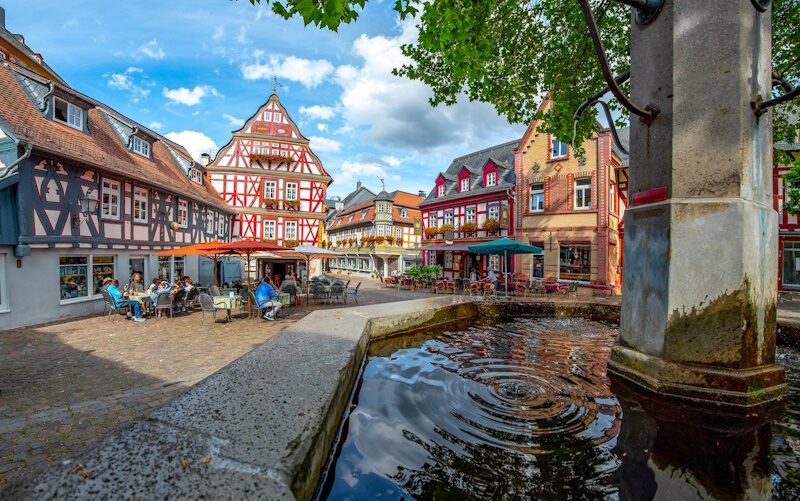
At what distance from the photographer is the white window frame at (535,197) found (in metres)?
19.7

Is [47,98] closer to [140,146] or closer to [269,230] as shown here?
[140,146]

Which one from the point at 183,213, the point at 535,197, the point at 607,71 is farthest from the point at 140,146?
the point at 535,197

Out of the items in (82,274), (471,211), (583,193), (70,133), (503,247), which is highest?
(70,133)

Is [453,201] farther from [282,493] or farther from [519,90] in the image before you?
[282,493]

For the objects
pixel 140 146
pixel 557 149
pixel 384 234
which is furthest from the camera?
pixel 384 234

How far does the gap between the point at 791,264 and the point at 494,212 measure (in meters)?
14.8

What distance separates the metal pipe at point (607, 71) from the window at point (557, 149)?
16.8m

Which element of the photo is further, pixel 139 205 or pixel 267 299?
pixel 139 205

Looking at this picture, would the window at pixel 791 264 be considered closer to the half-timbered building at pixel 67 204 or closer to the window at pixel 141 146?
the half-timbered building at pixel 67 204

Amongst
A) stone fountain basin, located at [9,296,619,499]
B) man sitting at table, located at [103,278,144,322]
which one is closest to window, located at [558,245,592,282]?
stone fountain basin, located at [9,296,619,499]

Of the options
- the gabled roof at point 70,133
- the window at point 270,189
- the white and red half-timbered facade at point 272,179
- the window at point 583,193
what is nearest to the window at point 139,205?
the gabled roof at point 70,133

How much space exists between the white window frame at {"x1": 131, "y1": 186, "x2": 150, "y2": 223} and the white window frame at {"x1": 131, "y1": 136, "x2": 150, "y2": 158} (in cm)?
362

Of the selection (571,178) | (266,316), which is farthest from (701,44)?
(571,178)

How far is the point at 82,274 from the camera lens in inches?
451
